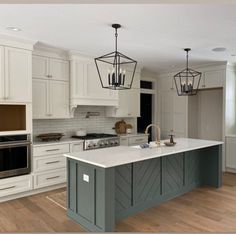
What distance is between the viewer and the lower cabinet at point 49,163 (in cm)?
400

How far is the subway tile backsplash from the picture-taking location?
469 centimetres

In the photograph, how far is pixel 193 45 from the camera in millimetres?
4070

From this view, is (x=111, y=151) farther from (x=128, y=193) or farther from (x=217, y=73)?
(x=217, y=73)

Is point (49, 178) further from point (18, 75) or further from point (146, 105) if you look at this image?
point (146, 105)

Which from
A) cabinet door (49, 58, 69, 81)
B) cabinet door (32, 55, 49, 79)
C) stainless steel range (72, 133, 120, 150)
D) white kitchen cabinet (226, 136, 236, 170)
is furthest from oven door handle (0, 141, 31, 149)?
white kitchen cabinet (226, 136, 236, 170)

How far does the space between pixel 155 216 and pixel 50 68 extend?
3.23 metres

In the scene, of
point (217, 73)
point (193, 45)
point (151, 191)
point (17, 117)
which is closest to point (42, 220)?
point (151, 191)

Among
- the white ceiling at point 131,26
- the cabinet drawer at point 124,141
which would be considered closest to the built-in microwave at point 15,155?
the white ceiling at point 131,26

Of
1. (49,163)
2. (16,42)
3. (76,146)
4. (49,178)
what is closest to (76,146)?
(76,146)

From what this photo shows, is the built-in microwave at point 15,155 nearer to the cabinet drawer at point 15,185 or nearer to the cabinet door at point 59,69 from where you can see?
the cabinet drawer at point 15,185

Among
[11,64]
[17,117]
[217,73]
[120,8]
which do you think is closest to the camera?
[120,8]

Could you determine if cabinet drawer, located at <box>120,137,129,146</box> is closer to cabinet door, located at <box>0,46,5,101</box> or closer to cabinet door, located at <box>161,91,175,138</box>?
cabinet door, located at <box>161,91,175,138</box>

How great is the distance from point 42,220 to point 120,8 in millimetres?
2837

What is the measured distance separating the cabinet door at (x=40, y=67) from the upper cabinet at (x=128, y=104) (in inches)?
73.8
